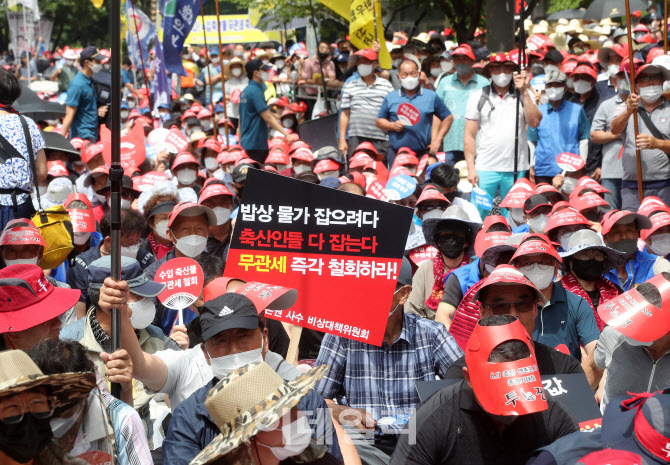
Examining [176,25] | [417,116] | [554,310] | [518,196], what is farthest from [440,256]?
[176,25]

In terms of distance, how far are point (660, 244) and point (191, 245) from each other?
12.0 feet

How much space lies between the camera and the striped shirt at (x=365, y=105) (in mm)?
13258

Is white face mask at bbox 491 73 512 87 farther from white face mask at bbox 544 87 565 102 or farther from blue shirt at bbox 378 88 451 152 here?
blue shirt at bbox 378 88 451 152

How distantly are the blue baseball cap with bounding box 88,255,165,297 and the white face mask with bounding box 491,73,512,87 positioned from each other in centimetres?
630

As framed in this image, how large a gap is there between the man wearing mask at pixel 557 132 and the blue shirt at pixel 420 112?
55.4 inches

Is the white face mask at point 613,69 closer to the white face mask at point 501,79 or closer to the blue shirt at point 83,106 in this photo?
the white face mask at point 501,79

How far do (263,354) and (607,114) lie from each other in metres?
7.28

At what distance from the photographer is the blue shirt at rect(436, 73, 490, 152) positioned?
1266 centimetres

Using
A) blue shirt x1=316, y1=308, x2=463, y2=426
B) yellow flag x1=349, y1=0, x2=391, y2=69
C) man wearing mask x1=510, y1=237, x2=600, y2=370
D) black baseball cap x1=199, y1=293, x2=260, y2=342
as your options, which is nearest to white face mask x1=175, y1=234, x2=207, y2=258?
blue shirt x1=316, y1=308, x2=463, y2=426

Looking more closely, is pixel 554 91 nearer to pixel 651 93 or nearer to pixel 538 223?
pixel 651 93

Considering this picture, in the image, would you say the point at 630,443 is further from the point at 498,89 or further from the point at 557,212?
the point at 498,89

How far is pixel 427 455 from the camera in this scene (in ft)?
13.3

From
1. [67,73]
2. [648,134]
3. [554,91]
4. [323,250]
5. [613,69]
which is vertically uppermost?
[67,73]

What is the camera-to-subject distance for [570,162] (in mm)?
10734
